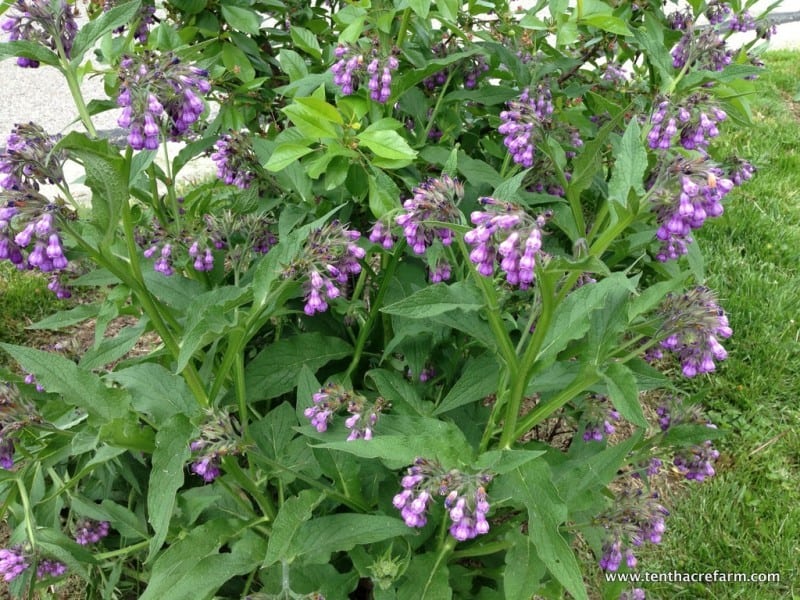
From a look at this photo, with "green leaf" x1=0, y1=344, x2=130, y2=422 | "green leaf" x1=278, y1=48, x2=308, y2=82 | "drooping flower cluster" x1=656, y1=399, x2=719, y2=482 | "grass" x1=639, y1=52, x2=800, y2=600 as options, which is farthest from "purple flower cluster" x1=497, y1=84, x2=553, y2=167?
"grass" x1=639, y1=52, x2=800, y2=600

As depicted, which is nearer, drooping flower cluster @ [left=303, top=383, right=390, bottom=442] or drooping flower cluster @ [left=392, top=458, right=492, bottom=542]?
drooping flower cluster @ [left=392, top=458, right=492, bottom=542]

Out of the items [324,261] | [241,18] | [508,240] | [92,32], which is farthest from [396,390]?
[241,18]

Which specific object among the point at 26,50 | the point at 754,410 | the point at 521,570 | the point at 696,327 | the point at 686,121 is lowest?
the point at 754,410

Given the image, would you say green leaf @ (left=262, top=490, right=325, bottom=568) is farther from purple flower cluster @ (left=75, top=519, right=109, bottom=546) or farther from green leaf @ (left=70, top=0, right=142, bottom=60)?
green leaf @ (left=70, top=0, right=142, bottom=60)

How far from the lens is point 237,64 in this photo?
8.70 feet

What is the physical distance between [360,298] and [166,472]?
1124 mm

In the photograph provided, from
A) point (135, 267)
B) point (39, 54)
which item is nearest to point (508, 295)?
point (135, 267)

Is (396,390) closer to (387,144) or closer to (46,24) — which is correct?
(387,144)

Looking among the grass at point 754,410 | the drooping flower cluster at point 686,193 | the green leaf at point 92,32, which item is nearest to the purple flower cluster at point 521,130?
Result: the drooping flower cluster at point 686,193

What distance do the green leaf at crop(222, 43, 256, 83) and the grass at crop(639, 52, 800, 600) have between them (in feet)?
6.75

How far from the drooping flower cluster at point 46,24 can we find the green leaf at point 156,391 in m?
0.84

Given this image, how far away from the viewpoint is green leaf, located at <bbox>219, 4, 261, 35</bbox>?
8.47 feet

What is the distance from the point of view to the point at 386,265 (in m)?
2.46

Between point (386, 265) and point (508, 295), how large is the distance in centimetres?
46
